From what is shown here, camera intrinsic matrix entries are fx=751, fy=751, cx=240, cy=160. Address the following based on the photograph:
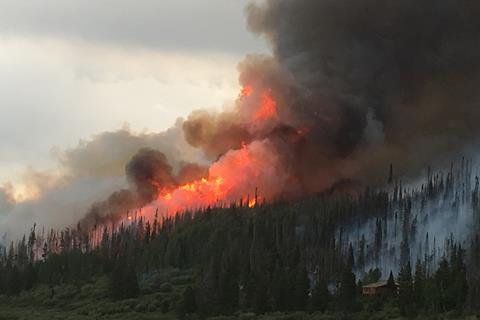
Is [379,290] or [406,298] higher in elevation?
[379,290]

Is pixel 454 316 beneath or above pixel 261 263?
beneath

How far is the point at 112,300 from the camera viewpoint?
18025cm

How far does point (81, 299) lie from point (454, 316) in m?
106

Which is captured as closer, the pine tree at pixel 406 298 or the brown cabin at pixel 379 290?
the pine tree at pixel 406 298

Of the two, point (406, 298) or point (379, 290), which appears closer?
point (406, 298)

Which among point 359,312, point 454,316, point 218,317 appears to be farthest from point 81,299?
point 454,316

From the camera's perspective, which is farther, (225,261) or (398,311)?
(225,261)

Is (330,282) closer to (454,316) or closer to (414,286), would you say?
(414,286)

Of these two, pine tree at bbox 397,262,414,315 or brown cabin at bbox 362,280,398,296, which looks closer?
pine tree at bbox 397,262,414,315

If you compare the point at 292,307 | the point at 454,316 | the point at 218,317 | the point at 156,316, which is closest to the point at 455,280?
the point at 454,316

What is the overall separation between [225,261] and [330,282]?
2812 centimetres

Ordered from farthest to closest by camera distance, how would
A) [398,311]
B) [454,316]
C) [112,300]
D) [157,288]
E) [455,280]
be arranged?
1. [157,288]
2. [112,300]
3. [455,280]
4. [398,311]
5. [454,316]

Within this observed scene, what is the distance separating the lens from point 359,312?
13262 centimetres

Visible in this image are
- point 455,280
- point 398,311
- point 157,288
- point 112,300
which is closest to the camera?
point 398,311
